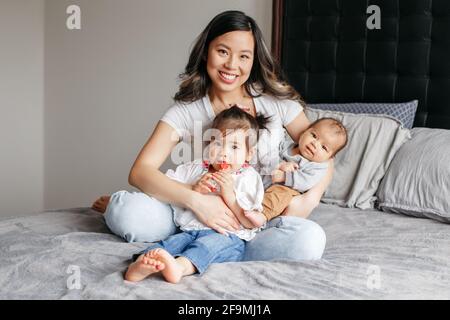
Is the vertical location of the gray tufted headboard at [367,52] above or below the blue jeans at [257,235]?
above

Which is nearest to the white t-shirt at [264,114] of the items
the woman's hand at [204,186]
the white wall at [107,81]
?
the woman's hand at [204,186]

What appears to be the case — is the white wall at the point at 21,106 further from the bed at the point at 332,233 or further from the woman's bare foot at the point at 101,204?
the woman's bare foot at the point at 101,204

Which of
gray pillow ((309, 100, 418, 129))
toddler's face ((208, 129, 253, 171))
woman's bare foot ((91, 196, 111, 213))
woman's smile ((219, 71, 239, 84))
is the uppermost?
woman's smile ((219, 71, 239, 84))

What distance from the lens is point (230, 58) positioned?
7.16ft

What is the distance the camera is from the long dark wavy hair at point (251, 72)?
2.21 meters

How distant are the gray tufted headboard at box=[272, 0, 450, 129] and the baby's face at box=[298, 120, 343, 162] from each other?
93 centimetres

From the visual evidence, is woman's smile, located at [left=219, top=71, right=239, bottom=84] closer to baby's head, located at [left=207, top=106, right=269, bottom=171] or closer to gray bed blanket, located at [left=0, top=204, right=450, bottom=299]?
baby's head, located at [left=207, top=106, right=269, bottom=171]

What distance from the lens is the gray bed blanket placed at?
1.48 meters

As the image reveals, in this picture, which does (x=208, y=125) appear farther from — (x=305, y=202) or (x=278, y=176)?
(x=305, y=202)

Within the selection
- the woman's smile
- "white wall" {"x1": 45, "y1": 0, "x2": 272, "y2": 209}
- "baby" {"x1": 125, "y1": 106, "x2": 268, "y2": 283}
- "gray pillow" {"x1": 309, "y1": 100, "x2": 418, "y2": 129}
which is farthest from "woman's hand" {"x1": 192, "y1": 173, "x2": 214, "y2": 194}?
"white wall" {"x1": 45, "y1": 0, "x2": 272, "y2": 209}

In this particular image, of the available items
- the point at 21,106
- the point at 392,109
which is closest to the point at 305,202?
the point at 392,109

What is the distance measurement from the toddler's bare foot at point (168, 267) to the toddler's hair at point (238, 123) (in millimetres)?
Answer: 565

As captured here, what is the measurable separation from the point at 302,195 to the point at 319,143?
0.63ft
